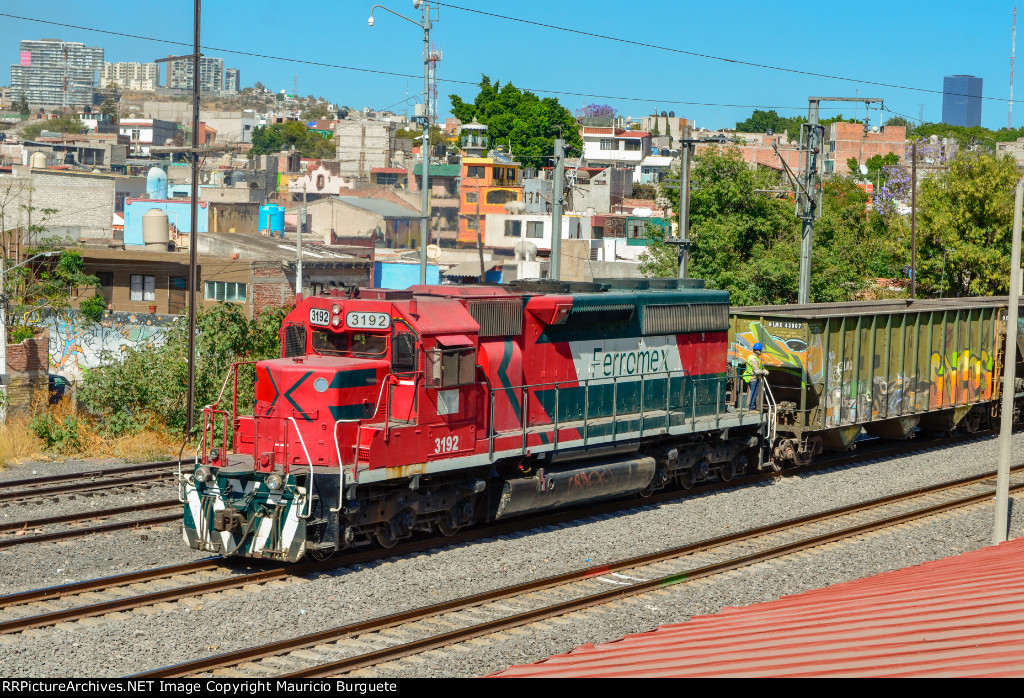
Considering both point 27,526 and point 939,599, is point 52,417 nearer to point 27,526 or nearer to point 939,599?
point 27,526

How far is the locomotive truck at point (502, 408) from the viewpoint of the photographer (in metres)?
13.1

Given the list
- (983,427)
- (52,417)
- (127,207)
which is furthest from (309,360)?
(127,207)

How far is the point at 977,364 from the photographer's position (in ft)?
82.4

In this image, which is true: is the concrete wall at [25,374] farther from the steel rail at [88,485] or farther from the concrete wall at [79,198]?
the concrete wall at [79,198]

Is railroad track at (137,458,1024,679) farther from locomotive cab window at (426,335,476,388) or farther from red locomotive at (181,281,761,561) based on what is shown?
locomotive cab window at (426,335,476,388)

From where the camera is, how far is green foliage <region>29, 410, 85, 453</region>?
836 inches

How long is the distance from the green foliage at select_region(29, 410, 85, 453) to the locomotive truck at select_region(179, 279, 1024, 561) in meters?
2.98

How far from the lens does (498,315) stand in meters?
15.1

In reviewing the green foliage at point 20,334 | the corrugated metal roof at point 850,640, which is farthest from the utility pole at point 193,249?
the corrugated metal roof at point 850,640

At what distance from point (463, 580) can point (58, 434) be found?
1188cm

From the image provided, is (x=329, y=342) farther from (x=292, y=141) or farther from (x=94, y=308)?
(x=292, y=141)

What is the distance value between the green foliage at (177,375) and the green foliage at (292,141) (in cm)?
14069

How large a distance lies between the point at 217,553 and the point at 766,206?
94.1ft

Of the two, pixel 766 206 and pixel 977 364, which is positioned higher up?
pixel 766 206
